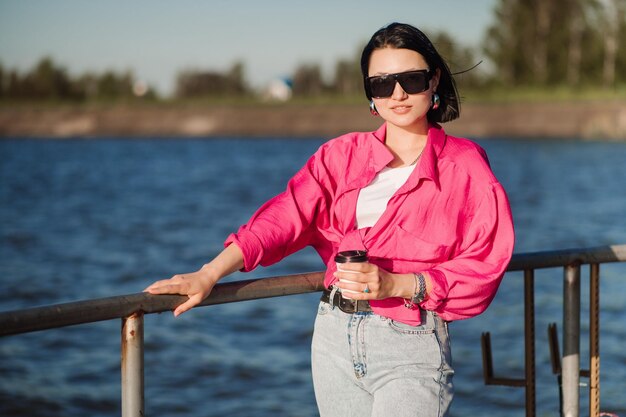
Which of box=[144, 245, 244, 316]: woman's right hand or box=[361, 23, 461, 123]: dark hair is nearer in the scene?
box=[144, 245, 244, 316]: woman's right hand

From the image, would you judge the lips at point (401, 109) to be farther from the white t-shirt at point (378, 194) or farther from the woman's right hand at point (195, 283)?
the woman's right hand at point (195, 283)

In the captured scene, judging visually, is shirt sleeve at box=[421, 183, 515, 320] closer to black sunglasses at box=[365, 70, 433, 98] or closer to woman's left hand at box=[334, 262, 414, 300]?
woman's left hand at box=[334, 262, 414, 300]

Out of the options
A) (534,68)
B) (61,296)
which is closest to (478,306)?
(61,296)

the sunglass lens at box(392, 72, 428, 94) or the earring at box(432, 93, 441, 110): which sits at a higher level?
the sunglass lens at box(392, 72, 428, 94)

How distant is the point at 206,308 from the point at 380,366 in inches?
389

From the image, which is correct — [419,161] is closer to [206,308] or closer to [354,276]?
[354,276]

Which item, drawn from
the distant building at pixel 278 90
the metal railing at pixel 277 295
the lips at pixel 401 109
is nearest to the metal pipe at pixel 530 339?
the metal railing at pixel 277 295

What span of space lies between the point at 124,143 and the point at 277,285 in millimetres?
66935

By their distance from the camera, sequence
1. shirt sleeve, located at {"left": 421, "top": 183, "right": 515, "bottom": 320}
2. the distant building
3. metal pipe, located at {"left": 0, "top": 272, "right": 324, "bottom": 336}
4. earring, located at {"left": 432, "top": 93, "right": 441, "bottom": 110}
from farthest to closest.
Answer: the distant building < earring, located at {"left": 432, "top": 93, "right": 441, "bottom": 110} < shirt sleeve, located at {"left": 421, "top": 183, "right": 515, "bottom": 320} < metal pipe, located at {"left": 0, "top": 272, "right": 324, "bottom": 336}

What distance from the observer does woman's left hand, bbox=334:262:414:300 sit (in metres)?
2.11

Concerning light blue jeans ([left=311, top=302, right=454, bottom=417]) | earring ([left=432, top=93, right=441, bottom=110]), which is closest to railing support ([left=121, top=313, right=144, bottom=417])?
light blue jeans ([left=311, top=302, right=454, bottom=417])

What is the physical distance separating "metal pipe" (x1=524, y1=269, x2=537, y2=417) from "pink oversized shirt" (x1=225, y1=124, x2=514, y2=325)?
72 cm

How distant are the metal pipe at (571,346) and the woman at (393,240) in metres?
0.84

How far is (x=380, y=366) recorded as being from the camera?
2225 millimetres
